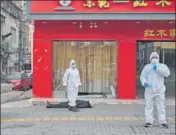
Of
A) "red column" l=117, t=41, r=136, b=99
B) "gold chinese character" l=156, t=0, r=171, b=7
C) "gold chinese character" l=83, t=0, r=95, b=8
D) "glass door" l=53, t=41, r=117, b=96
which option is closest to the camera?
"gold chinese character" l=156, t=0, r=171, b=7

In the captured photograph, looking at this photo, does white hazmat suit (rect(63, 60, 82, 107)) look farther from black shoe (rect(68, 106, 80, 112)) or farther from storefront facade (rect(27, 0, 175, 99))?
storefront facade (rect(27, 0, 175, 99))

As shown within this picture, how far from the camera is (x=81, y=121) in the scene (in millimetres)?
12578

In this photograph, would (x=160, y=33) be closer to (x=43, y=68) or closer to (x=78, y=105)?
(x=43, y=68)

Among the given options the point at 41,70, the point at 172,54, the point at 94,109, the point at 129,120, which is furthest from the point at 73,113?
the point at 172,54

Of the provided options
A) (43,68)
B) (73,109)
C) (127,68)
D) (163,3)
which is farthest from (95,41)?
(73,109)

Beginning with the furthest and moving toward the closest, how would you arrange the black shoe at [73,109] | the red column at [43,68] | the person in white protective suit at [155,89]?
the red column at [43,68]
the black shoe at [73,109]
the person in white protective suit at [155,89]

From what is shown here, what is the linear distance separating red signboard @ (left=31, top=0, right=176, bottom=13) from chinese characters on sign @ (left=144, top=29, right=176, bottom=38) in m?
1.20

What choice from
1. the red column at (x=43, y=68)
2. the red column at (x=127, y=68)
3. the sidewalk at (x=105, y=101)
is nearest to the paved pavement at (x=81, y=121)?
the sidewalk at (x=105, y=101)

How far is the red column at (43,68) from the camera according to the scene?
19.3 meters

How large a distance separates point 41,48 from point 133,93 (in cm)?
419

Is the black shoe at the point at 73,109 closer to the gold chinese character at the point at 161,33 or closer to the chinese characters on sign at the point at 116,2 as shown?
the chinese characters on sign at the point at 116,2

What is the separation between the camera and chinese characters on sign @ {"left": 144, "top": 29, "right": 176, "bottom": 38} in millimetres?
19156

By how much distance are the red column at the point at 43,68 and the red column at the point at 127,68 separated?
2.84 meters

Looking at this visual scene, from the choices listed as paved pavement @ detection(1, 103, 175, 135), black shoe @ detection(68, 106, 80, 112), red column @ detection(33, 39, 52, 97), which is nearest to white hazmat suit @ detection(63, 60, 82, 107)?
black shoe @ detection(68, 106, 80, 112)
